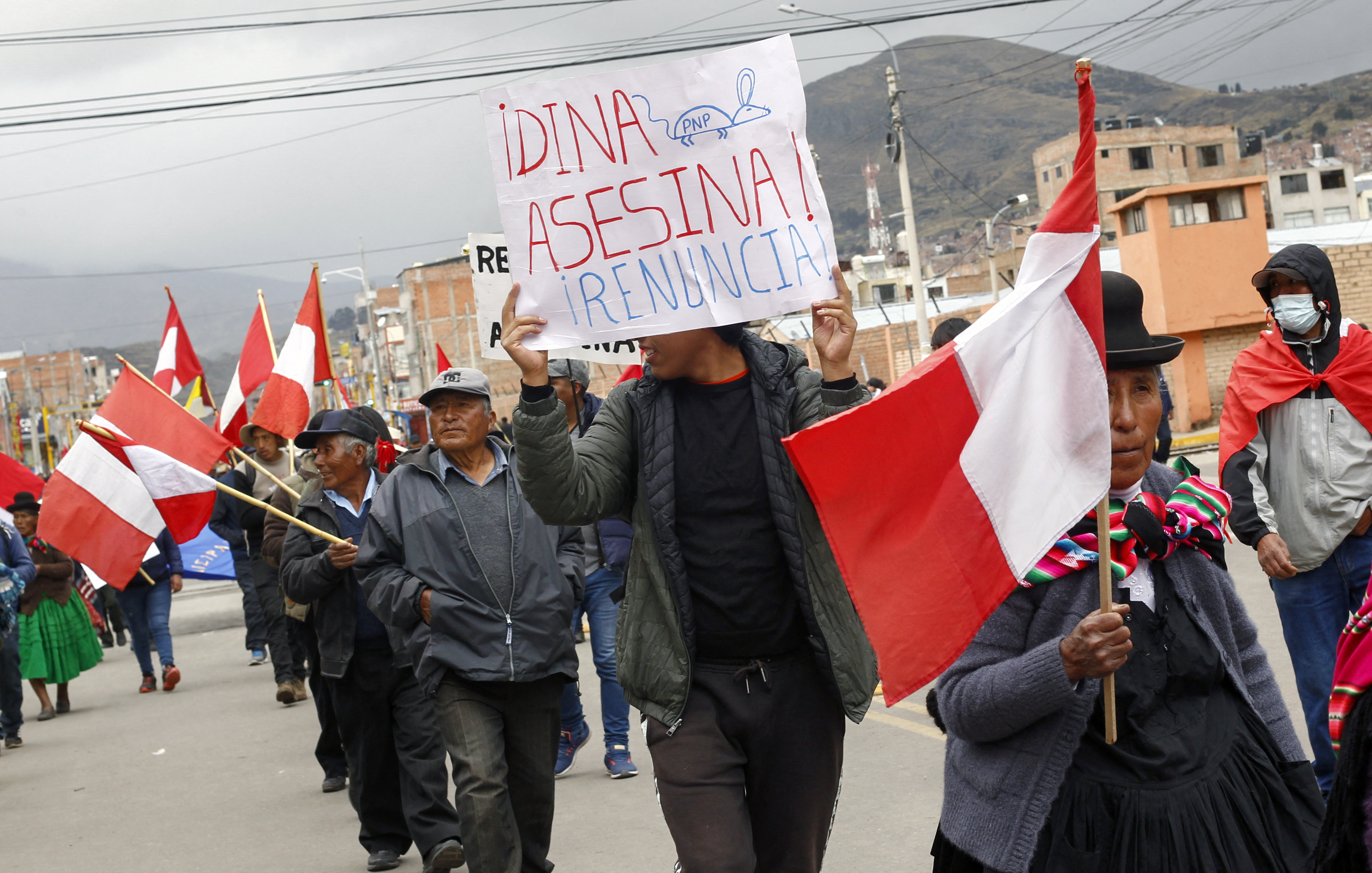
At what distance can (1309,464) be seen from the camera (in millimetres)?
5309

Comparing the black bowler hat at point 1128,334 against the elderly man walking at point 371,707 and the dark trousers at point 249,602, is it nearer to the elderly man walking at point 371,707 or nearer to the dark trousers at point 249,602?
the elderly man walking at point 371,707

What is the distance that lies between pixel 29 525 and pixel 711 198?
10944 mm

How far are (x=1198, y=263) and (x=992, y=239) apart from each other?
22.5 m

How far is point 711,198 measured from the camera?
354cm

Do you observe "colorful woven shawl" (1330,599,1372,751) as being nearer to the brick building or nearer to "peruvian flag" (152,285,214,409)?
"peruvian flag" (152,285,214,409)

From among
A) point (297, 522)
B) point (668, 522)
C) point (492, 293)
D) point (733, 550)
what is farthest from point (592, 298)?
point (492, 293)

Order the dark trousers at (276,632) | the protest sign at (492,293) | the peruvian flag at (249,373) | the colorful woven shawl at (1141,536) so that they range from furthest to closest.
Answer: the dark trousers at (276,632), the peruvian flag at (249,373), the protest sign at (492,293), the colorful woven shawl at (1141,536)

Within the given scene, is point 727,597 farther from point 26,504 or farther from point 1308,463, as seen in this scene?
point 26,504

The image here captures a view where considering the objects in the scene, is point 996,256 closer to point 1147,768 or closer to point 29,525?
point 29,525

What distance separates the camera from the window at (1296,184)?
86312 mm

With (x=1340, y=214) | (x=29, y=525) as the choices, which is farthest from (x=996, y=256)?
(x=29, y=525)

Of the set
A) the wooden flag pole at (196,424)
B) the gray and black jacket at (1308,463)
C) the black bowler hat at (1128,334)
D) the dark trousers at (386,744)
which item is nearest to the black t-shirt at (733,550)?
the black bowler hat at (1128,334)

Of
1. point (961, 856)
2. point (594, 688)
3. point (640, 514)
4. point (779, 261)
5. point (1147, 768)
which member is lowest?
point (594, 688)

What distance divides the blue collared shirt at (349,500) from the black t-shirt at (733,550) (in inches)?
130
